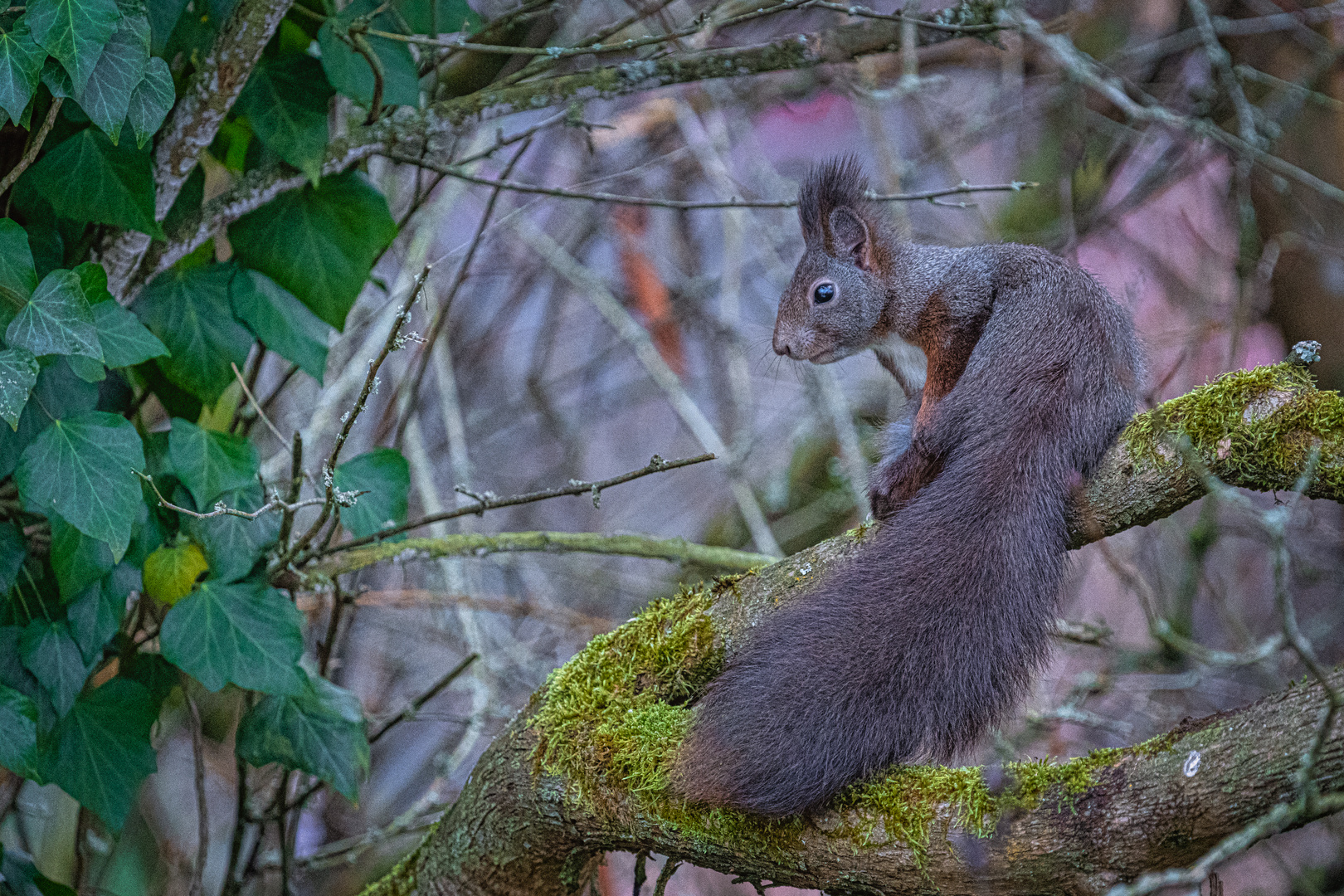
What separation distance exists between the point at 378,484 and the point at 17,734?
68cm

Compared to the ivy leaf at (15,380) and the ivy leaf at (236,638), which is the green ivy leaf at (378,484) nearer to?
the ivy leaf at (236,638)

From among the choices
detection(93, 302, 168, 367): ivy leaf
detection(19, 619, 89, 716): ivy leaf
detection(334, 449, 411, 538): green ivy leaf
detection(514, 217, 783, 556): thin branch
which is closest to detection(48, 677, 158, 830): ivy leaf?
detection(19, 619, 89, 716): ivy leaf

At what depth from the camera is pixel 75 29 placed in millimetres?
1442

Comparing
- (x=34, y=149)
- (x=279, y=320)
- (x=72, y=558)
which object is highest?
(x=34, y=149)

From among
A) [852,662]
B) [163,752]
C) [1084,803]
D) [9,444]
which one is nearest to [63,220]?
[9,444]

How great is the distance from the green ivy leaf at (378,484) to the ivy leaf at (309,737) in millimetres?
303

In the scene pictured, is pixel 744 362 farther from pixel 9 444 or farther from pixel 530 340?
pixel 9 444

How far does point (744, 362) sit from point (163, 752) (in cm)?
241

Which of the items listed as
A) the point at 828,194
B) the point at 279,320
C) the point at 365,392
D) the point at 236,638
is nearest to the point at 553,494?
the point at 365,392

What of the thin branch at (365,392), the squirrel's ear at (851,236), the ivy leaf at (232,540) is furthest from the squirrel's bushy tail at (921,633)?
the ivy leaf at (232,540)

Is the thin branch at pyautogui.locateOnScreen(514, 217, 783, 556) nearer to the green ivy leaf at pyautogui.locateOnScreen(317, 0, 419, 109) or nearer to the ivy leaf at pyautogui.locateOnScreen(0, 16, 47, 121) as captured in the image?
the green ivy leaf at pyautogui.locateOnScreen(317, 0, 419, 109)

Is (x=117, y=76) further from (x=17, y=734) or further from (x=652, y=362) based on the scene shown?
(x=652, y=362)

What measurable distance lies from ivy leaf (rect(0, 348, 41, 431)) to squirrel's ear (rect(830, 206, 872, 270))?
150 cm

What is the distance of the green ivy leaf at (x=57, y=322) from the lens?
1.49m
